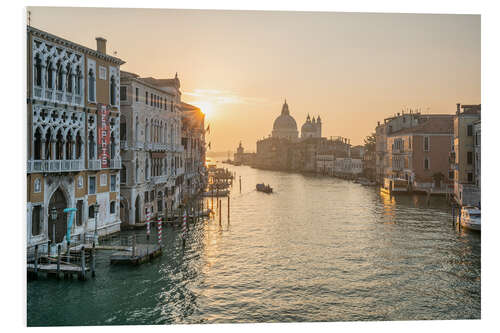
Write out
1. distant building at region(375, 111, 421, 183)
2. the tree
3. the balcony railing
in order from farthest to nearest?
the tree → distant building at region(375, 111, 421, 183) → the balcony railing

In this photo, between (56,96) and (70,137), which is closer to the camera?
(56,96)

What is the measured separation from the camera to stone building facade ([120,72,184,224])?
16.7 metres

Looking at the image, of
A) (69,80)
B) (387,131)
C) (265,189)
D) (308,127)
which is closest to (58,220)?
(69,80)

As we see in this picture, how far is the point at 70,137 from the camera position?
501 inches

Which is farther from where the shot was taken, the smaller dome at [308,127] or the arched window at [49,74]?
the smaller dome at [308,127]

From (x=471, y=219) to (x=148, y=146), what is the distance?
1189cm

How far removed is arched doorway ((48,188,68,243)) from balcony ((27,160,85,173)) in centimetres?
61

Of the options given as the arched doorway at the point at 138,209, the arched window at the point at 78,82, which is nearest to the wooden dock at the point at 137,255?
the arched doorway at the point at 138,209

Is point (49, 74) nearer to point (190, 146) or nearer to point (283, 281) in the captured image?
point (283, 281)

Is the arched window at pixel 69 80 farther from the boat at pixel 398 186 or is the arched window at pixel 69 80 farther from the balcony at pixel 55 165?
the boat at pixel 398 186

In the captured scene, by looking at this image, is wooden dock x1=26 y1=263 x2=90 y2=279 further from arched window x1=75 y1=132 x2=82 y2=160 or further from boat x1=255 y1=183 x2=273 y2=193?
boat x1=255 y1=183 x2=273 y2=193

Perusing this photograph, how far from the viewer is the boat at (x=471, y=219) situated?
53.1 ft

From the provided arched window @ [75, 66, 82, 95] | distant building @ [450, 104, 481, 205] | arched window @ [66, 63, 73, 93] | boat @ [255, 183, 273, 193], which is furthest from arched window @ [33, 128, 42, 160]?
boat @ [255, 183, 273, 193]
